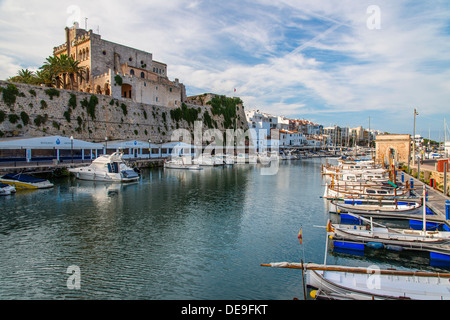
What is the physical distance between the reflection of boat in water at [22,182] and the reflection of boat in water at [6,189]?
100 centimetres

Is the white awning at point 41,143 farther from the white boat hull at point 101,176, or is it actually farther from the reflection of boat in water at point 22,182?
the reflection of boat in water at point 22,182

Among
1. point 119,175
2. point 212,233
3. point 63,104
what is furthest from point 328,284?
point 63,104

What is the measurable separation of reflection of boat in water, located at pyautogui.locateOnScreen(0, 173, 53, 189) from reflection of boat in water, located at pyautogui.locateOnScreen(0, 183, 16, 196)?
100cm

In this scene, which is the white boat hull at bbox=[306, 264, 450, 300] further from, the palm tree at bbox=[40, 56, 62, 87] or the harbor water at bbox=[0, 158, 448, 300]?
the palm tree at bbox=[40, 56, 62, 87]

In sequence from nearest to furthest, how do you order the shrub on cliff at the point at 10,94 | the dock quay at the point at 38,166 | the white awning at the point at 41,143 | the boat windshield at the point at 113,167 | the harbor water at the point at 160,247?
the harbor water at the point at 160,247, the dock quay at the point at 38,166, the white awning at the point at 41,143, the boat windshield at the point at 113,167, the shrub on cliff at the point at 10,94

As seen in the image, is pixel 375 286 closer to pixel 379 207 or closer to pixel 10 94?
pixel 379 207

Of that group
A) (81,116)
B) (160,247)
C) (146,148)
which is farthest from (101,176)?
(160,247)

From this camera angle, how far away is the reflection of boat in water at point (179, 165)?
41691 mm

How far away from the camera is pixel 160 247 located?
11891 mm

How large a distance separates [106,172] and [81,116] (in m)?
14.8

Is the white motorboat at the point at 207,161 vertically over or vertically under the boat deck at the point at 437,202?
over

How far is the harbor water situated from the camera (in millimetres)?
8727

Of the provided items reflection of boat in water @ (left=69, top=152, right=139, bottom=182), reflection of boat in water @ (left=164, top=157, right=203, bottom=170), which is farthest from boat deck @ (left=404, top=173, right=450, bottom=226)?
reflection of boat in water @ (left=164, top=157, right=203, bottom=170)

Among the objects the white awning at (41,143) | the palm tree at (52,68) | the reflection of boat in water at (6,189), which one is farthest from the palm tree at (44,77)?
the reflection of boat in water at (6,189)
